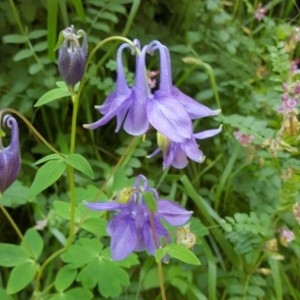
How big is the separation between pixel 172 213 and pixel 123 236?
8 centimetres

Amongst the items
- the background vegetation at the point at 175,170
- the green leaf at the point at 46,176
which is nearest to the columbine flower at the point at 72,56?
the green leaf at the point at 46,176

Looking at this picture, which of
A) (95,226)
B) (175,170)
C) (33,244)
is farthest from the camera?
(175,170)

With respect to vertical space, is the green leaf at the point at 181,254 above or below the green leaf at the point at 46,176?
below

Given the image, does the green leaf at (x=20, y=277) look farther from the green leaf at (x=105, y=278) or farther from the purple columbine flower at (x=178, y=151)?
the purple columbine flower at (x=178, y=151)

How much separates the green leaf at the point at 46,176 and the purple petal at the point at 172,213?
16 centimetres

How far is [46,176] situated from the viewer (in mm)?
1115

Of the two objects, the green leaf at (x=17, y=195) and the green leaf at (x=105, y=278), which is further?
the green leaf at (x=17, y=195)

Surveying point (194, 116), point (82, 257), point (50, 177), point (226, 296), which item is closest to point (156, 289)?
point (226, 296)

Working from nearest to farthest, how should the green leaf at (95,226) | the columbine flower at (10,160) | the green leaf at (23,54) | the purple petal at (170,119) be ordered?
the purple petal at (170,119), the columbine flower at (10,160), the green leaf at (95,226), the green leaf at (23,54)

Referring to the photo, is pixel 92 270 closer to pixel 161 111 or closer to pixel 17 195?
pixel 17 195

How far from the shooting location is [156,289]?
5.30ft

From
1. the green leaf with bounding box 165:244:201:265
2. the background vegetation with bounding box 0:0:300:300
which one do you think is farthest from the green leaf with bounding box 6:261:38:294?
the green leaf with bounding box 165:244:201:265

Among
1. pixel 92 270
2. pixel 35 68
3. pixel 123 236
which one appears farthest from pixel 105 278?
pixel 35 68

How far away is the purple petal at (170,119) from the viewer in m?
0.93
